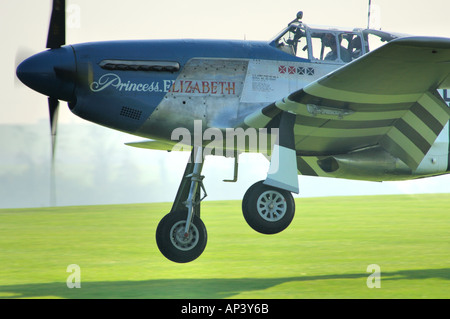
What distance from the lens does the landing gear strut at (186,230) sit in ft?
31.2

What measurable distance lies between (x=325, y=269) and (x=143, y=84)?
3837mm

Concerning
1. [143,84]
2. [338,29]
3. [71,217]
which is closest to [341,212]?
[71,217]

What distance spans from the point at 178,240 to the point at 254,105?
2.42 metres

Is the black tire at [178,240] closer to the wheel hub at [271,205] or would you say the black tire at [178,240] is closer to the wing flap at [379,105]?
the wheel hub at [271,205]

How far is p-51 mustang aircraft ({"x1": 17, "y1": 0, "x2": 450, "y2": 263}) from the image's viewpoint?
855cm

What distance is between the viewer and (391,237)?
42.6 ft

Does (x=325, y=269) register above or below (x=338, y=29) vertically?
below

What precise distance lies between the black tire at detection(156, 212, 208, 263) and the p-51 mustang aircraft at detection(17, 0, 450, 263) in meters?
0.02

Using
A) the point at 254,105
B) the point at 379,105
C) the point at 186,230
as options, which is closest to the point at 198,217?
the point at 186,230

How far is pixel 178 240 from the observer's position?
9.58m

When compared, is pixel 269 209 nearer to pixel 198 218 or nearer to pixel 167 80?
pixel 198 218

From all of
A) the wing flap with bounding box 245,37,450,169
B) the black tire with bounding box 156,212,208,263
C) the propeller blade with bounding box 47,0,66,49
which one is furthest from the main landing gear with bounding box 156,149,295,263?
the propeller blade with bounding box 47,0,66,49

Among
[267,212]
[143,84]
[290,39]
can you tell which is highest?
[290,39]

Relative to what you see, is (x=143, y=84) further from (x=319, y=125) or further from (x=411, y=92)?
(x=411, y=92)
